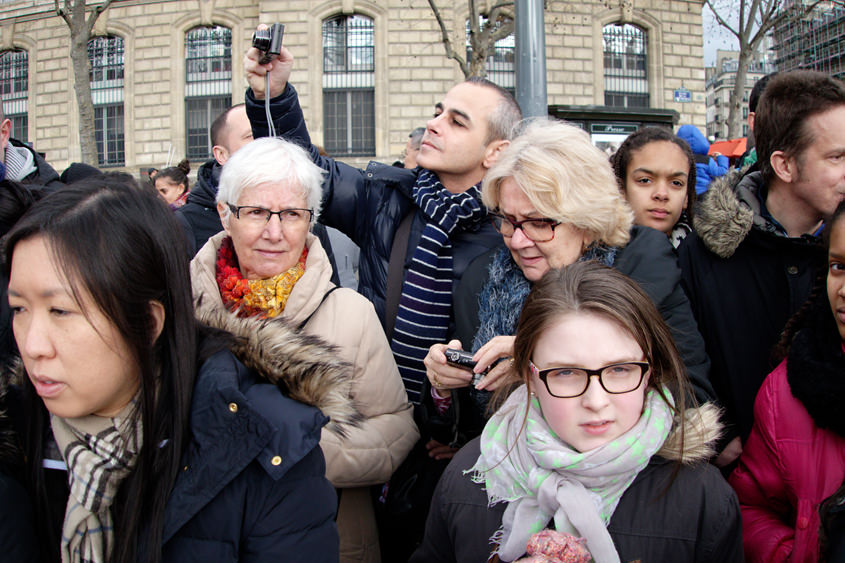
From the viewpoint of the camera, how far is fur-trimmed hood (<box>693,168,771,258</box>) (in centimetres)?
228

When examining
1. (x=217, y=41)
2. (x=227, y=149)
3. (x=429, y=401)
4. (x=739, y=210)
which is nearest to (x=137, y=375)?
(x=429, y=401)

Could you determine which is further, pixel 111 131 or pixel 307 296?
pixel 111 131

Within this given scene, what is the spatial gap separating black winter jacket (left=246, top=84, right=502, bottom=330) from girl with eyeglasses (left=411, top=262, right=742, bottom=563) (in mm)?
1033

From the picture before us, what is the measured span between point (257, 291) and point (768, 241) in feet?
6.15

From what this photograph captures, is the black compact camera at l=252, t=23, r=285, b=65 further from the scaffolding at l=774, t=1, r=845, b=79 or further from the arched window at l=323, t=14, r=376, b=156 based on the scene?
the scaffolding at l=774, t=1, r=845, b=79

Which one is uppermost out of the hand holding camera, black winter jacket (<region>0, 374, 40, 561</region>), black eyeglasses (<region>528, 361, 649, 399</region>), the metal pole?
the metal pole

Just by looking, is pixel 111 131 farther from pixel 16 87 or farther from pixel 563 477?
pixel 563 477

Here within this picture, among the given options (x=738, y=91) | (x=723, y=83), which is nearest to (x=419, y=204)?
(x=738, y=91)

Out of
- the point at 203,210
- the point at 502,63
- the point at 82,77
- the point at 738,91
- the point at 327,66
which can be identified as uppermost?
the point at 502,63

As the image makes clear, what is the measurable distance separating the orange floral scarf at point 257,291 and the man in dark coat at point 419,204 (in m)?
0.48

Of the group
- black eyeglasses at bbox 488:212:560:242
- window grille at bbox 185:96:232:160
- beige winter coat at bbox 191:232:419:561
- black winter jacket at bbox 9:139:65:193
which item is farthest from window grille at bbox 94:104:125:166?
black eyeglasses at bbox 488:212:560:242

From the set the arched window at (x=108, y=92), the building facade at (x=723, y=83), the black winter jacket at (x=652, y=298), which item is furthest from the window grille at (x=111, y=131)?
the building facade at (x=723, y=83)

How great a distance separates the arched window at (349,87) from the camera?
20.8 m

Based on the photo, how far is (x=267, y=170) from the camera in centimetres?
A: 224
